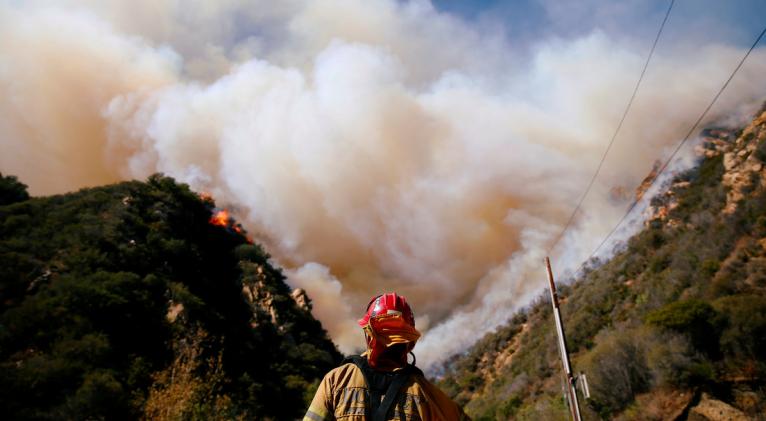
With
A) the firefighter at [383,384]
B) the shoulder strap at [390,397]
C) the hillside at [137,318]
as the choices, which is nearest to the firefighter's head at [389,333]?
the firefighter at [383,384]

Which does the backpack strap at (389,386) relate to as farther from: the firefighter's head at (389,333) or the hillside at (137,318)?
the hillside at (137,318)

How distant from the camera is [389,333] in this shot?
315 cm

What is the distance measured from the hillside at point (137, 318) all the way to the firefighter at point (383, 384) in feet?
54.7

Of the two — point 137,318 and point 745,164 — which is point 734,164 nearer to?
point 745,164

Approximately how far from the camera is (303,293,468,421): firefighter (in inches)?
110

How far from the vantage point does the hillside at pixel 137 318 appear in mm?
21703

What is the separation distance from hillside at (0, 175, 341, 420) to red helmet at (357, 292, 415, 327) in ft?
54.6

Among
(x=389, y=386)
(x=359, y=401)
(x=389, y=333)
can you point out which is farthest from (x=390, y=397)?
(x=389, y=333)

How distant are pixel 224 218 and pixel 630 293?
2441 inches

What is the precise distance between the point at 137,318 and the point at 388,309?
37.3m

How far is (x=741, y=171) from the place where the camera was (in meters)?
43.5

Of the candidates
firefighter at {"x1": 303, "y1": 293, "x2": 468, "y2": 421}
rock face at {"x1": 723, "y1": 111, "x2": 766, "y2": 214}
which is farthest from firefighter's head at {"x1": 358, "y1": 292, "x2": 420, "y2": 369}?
rock face at {"x1": 723, "y1": 111, "x2": 766, "y2": 214}

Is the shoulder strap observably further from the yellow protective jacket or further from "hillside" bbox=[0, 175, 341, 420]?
"hillside" bbox=[0, 175, 341, 420]

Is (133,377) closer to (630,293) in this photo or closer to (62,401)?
(62,401)
